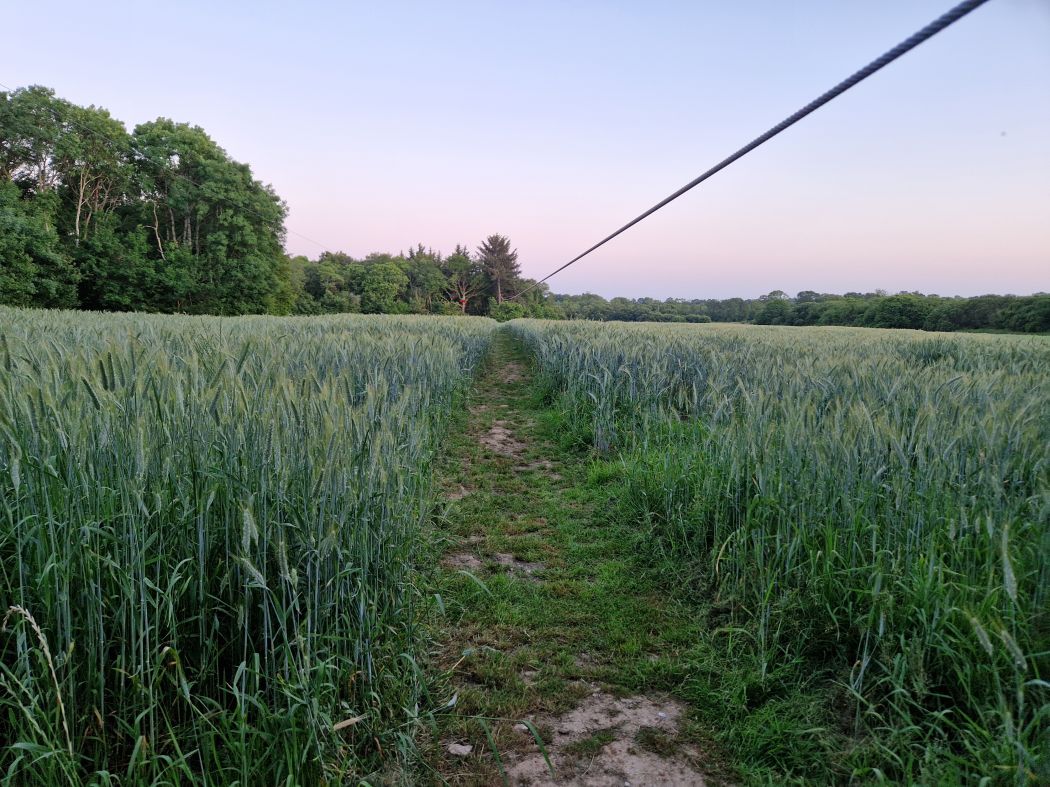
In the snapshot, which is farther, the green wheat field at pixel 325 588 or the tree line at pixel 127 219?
the tree line at pixel 127 219

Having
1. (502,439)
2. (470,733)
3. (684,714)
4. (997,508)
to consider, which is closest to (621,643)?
(684,714)

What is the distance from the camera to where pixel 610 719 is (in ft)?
6.39

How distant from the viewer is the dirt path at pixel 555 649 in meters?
1.73

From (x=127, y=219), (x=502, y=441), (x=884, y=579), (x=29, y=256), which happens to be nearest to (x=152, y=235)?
(x=127, y=219)

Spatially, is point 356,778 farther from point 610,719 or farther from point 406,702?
point 610,719

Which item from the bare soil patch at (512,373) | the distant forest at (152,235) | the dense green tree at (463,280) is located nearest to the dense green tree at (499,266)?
the dense green tree at (463,280)

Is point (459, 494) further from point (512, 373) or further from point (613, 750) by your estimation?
point (512, 373)

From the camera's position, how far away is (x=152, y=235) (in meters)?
38.5

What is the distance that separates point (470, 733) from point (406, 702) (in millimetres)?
260

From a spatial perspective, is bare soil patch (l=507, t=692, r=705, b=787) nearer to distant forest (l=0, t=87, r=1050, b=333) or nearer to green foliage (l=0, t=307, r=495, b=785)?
green foliage (l=0, t=307, r=495, b=785)

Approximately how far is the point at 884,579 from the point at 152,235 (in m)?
49.1

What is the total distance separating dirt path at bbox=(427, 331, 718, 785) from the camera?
1727 mm

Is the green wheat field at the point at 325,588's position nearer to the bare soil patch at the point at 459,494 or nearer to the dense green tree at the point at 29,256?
the bare soil patch at the point at 459,494

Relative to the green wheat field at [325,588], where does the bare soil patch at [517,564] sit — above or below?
below
